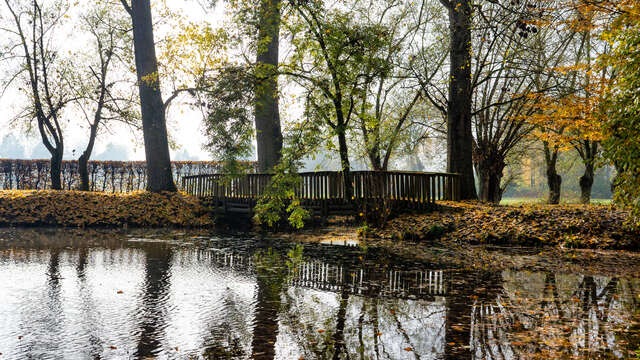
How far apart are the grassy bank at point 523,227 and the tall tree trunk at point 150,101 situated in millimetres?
9984

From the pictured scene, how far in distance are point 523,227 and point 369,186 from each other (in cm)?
481

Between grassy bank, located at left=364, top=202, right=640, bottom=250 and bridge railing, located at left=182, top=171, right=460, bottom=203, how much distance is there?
1.01 m

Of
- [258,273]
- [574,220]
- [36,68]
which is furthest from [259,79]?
[36,68]

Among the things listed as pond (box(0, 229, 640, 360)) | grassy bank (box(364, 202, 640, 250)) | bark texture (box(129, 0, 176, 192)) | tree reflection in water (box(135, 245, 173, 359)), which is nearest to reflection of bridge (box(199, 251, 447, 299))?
pond (box(0, 229, 640, 360))

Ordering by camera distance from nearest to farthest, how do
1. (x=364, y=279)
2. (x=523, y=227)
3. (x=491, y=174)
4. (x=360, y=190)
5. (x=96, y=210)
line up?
(x=364, y=279), (x=523, y=227), (x=360, y=190), (x=96, y=210), (x=491, y=174)

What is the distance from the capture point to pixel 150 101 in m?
19.3

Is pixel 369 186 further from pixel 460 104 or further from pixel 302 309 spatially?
pixel 302 309

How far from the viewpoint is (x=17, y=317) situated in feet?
17.0

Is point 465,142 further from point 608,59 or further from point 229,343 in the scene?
point 229,343

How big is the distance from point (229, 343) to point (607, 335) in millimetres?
3779

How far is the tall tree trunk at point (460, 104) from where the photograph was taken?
55.1 ft

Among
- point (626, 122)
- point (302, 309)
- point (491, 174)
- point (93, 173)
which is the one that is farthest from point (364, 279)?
point (93, 173)

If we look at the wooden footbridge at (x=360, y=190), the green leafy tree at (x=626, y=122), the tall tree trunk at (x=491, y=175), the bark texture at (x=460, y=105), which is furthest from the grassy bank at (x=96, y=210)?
the green leafy tree at (x=626, y=122)

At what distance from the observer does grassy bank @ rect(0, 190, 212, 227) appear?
16641 millimetres
